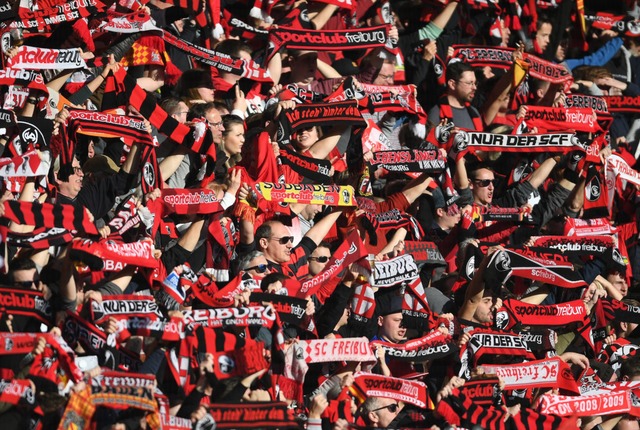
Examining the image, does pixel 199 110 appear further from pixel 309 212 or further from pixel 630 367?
pixel 630 367

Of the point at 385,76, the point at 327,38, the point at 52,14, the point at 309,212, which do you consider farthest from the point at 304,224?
the point at 52,14

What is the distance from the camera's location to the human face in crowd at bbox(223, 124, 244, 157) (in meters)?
10.2

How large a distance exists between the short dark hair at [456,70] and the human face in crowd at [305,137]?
172cm

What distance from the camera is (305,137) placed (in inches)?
428

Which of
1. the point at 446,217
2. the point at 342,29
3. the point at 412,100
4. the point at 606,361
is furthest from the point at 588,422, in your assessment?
the point at 342,29

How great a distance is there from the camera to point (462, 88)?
12211 mm

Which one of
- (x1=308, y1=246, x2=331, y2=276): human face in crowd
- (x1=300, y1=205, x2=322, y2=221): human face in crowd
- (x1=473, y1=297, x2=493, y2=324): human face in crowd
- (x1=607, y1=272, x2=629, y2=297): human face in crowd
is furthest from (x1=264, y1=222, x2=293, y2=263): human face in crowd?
(x1=607, y1=272, x2=629, y2=297): human face in crowd

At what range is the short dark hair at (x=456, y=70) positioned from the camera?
12.2 metres

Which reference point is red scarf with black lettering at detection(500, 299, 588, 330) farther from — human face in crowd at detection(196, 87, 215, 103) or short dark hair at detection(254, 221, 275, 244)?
human face in crowd at detection(196, 87, 215, 103)

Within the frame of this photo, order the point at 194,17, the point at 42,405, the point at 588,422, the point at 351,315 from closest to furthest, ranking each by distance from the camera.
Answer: the point at 42,405 < the point at 351,315 < the point at 588,422 < the point at 194,17

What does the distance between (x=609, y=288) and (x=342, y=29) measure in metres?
2.81

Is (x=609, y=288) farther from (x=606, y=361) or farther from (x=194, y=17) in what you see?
(x=194, y=17)

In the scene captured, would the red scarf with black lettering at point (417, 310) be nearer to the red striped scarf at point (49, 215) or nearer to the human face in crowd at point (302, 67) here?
the human face in crowd at point (302, 67)

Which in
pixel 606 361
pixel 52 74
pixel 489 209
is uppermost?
pixel 52 74
